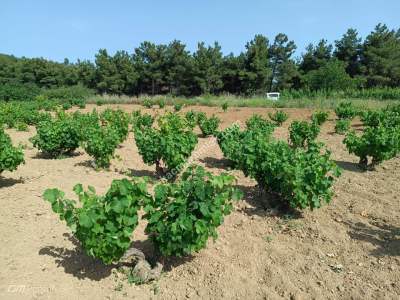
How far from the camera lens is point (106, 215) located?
3.74 meters

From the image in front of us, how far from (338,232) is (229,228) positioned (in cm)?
149

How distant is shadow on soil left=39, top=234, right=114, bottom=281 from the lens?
416 cm

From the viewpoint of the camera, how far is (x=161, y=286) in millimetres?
4027

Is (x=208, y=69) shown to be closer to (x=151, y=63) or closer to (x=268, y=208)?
(x=151, y=63)

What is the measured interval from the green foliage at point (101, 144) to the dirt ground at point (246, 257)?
4.43 ft

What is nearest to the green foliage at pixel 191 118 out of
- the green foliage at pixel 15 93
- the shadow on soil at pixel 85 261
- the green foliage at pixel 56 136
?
the green foliage at pixel 56 136

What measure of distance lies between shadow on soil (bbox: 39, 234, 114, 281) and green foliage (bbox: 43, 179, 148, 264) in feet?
1.40


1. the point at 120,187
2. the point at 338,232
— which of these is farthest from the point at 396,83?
the point at 120,187

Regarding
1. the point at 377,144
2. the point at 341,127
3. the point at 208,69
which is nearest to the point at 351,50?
the point at 208,69

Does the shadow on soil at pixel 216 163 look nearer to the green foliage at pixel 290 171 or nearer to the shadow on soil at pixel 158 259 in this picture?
the green foliage at pixel 290 171

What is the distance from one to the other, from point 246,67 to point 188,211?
120ft

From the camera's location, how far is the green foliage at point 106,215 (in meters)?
3.66

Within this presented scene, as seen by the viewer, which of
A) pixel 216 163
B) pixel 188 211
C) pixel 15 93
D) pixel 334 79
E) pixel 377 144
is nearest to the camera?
pixel 188 211

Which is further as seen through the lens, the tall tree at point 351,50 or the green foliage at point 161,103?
the tall tree at point 351,50
